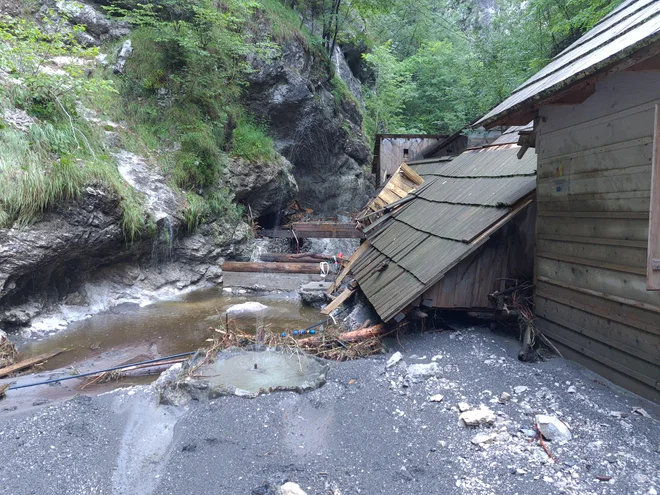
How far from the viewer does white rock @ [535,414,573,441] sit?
3.21 m

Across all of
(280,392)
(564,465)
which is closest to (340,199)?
(280,392)

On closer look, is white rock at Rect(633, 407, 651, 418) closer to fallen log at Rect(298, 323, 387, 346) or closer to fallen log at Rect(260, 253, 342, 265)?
fallen log at Rect(298, 323, 387, 346)

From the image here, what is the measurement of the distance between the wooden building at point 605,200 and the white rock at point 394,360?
5.93 ft

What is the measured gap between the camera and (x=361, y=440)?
3.57 meters

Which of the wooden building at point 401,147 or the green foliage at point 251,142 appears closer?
the green foliage at point 251,142

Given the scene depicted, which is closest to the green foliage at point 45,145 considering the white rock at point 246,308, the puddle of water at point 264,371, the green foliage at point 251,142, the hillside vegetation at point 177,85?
the hillside vegetation at point 177,85

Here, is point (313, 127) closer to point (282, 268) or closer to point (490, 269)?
point (282, 268)

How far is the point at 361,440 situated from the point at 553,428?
1.60 meters

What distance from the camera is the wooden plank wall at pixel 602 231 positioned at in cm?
345

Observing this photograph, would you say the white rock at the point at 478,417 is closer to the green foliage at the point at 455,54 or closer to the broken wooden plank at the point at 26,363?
the broken wooden plank at the point at 26,363

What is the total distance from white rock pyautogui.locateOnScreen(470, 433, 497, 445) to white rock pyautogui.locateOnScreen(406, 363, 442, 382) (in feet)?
3.48

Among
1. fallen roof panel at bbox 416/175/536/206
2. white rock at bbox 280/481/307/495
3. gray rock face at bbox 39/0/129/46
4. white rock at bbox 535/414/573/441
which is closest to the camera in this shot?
Answer: white rock at bbox 280/481/307/495

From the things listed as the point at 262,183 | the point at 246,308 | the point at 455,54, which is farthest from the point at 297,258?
the point at 455,54

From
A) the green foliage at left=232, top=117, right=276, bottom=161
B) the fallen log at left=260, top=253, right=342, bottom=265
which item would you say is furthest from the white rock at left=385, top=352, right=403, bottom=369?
the green foliage at left=232, top=117, right=276, bottom=161
